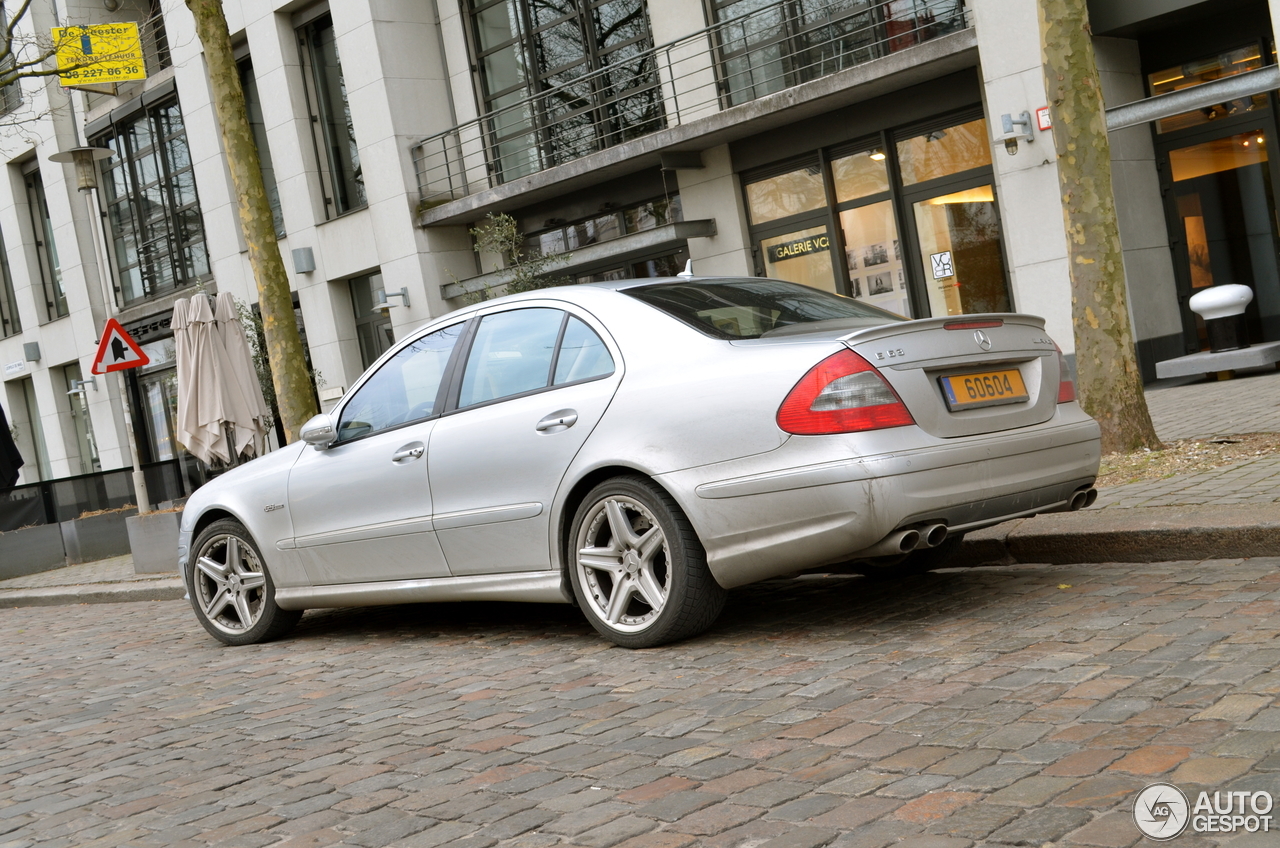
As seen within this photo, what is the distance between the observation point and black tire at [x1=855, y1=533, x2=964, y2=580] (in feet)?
19.3

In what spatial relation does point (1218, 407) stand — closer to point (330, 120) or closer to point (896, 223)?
point (896, 223)

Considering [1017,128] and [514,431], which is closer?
[514,431]

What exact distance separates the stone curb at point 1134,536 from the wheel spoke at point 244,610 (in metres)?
3.83

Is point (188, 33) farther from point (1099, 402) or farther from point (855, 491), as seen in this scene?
point (855, 491)

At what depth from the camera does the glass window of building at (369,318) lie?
21.2 metres

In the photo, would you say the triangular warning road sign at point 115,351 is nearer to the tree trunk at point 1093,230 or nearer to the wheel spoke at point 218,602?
the wheel spoke at point 218,602

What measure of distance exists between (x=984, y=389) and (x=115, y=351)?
1204 centimetres

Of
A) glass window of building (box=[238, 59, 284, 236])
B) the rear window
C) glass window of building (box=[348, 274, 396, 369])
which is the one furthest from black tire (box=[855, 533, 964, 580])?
glass window of building (box=[238, 59, 284, 236])

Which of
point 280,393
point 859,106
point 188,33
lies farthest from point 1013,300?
point 188,33

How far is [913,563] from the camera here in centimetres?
593

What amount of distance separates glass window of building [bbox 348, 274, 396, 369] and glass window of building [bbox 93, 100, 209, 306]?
490 centimetres

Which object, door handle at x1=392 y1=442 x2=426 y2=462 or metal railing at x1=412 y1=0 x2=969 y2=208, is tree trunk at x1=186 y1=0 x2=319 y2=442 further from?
door handle at x1=392 y1=442 x2=426 y2=462

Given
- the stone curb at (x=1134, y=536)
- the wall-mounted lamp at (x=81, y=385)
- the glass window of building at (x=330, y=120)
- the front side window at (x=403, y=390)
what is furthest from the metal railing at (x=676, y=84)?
the wall-mounted lamp at (x=81, y=385)

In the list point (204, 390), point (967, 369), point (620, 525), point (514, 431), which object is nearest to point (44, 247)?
point (204, 390)
